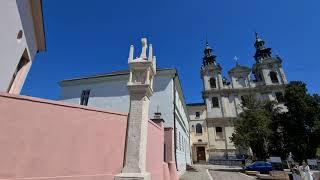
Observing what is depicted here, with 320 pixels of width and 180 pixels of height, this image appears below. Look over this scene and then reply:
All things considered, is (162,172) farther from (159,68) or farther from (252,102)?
(252,102)

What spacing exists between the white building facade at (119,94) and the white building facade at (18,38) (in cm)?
769

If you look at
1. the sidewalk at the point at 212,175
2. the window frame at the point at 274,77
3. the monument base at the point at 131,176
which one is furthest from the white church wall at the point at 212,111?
the monument base at the point at 131,176

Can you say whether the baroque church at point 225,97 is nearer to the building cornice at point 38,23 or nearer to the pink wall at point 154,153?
the pink wall at point 154,153

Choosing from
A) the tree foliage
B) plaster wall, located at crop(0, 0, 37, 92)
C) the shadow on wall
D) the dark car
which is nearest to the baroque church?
the tree foliage

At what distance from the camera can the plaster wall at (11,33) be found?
21.2 ft

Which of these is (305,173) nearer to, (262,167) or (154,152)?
(154,152)

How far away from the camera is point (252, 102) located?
93.7 feet

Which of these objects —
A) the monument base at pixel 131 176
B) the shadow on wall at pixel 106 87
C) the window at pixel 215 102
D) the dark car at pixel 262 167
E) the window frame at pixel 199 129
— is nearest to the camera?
the monument base at pixel 131 176

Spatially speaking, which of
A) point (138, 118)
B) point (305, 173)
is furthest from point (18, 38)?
point (305, 173)

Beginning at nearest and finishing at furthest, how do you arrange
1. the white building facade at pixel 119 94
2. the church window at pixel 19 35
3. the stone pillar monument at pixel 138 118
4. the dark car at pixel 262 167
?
the stone pillar monument at pixel 138 118
the church window at pixel 19 35
the white building facade at pixel 119 94
the dark car at pixel 262 167

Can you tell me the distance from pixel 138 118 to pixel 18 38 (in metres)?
5.85

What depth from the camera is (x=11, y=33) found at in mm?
7000

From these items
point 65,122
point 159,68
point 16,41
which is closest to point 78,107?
point 65,122

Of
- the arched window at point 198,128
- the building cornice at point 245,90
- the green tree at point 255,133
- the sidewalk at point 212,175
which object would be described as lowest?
the sidewalk at point 212,175
